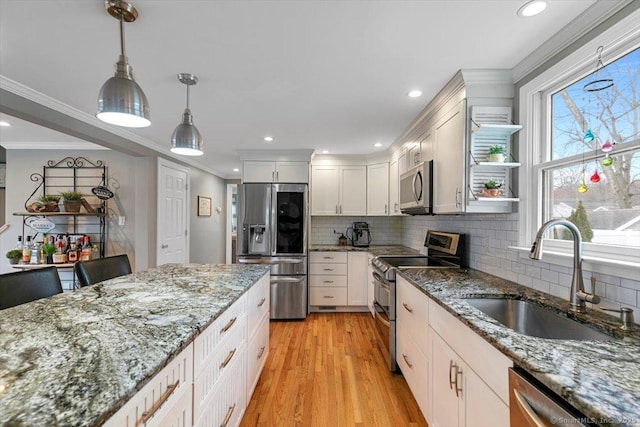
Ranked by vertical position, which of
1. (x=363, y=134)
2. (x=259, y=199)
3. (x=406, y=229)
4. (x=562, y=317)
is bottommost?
(x=562, y=317)

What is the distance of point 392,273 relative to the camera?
2.39m

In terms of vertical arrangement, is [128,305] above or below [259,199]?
below

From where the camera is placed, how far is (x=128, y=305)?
129 centimetres

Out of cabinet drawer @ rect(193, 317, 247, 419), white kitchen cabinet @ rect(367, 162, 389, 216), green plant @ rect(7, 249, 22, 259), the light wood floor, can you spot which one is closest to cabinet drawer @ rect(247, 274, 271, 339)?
cabinet drawer @ rect(193, 317, 247, 419)

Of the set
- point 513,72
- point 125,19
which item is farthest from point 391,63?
point 125,19

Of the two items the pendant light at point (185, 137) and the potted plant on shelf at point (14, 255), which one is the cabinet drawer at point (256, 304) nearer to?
the pendant light at point (185, 137)

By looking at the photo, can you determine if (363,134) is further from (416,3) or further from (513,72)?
(416,3)

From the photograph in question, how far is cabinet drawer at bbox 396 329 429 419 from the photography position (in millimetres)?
1760

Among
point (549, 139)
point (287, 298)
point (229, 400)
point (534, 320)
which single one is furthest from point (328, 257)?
point (549, 139)

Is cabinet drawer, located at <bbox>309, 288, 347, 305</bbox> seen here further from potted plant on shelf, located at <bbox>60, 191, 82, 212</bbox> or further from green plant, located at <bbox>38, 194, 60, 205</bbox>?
green plant, located at <bbox>38, 194, 60, 205</bbox>

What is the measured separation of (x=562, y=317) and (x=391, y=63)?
165 centimetres

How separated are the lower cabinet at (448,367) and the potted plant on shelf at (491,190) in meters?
0.78

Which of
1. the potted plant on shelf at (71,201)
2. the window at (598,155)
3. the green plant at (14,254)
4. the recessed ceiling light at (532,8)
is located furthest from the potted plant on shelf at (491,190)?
the green plant at (14,254)

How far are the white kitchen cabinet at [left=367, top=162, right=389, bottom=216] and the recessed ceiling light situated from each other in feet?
9.18
